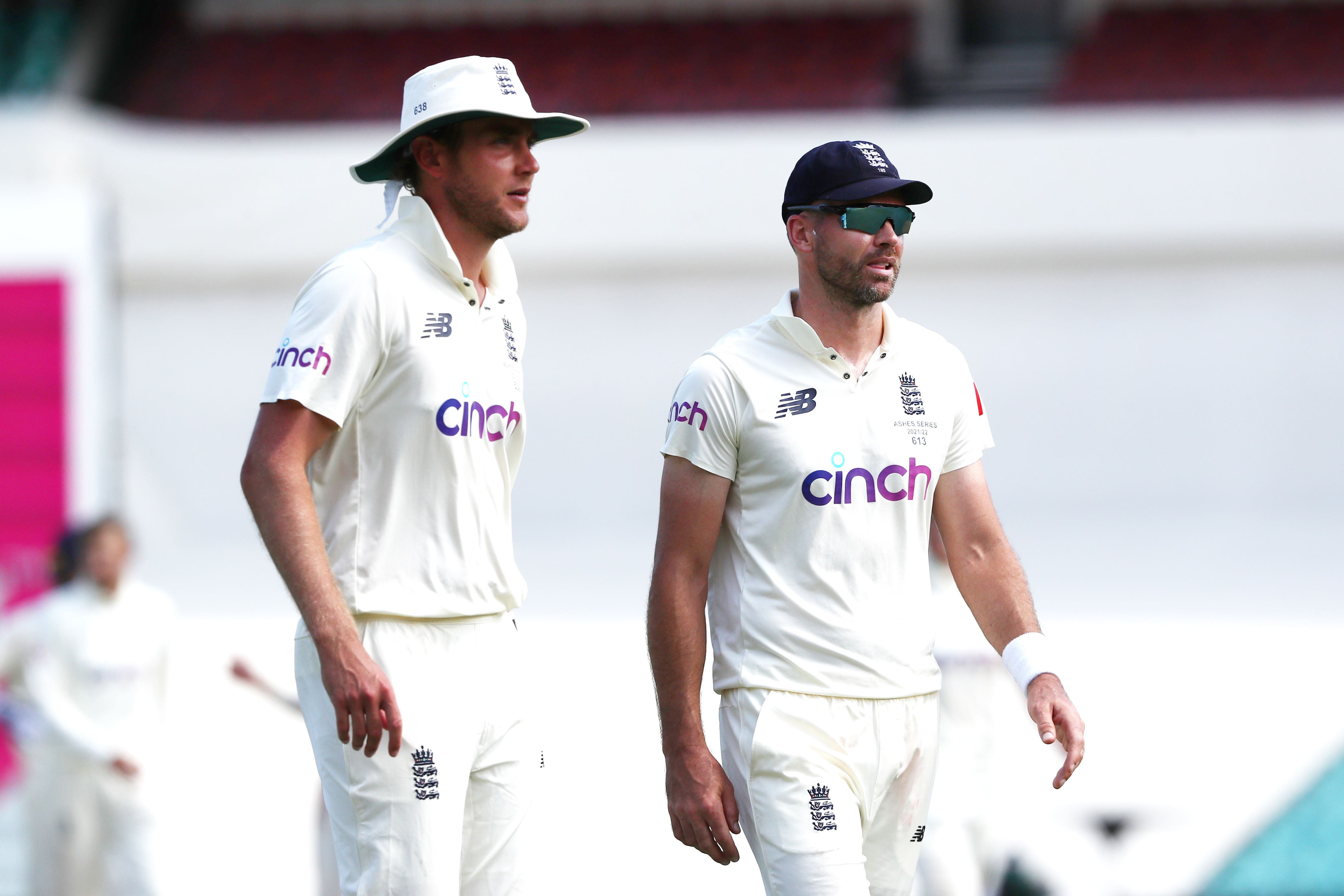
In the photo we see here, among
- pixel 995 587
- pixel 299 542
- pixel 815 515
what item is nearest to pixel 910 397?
pixel 815 515

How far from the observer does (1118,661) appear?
784 cm

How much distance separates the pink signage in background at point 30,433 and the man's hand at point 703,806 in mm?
8491

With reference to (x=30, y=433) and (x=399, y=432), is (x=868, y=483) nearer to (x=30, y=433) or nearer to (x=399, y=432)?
(x=399, y=432)

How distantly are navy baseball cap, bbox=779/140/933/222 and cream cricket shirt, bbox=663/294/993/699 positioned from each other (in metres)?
0.27

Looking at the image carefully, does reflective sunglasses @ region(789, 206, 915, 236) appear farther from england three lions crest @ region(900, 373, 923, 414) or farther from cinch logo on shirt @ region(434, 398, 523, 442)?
cinch logo on shirt @ region(434, 398, 523, 442)

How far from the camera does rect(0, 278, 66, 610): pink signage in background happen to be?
10.4 m

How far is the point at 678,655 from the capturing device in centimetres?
295

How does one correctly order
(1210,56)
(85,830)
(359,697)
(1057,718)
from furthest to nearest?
(1210,56) < (85,830) < (1057,718) < (359,697)

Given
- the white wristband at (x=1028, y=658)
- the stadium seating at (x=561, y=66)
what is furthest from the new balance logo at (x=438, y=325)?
the stadium seating at (x=561, y=66)

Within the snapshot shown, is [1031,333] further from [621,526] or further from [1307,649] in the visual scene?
[1307,649]

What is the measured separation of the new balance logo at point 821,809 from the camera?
2857mm

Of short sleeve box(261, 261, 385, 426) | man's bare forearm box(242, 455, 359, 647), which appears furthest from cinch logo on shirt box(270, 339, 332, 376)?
man's bare forearm box(242, 455, 359, 647)

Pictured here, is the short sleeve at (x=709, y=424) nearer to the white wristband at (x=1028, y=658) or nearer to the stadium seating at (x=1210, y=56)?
the white wristband at (x=1028, y=658)

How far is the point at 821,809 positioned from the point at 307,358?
1267 mm
